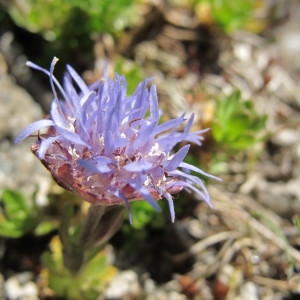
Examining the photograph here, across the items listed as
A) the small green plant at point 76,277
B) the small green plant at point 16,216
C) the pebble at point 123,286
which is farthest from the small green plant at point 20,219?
the pebble at point 123,286

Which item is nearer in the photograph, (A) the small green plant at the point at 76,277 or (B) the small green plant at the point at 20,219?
(A) the small green plant at the point at 76,277

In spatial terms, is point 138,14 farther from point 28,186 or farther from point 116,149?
point 116,149

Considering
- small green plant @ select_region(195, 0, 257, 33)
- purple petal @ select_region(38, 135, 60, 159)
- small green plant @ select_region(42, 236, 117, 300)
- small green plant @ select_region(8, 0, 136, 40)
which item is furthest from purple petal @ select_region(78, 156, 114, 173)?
small green plant @ select_region(195, 0, 257, 33)

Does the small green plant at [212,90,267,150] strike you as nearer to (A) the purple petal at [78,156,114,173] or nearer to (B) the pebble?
(B) the pebble

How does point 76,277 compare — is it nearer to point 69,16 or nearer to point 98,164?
point 98,164

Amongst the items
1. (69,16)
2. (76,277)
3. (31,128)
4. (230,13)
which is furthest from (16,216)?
(230,13)

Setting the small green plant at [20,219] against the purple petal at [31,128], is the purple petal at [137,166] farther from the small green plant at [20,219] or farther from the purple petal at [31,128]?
the small green plant at [20,219]

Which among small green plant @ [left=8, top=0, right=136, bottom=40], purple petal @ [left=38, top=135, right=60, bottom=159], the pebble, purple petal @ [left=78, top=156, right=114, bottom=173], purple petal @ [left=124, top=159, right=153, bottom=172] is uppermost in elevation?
purple petal @ [left=38, top=135, right=60, bottom=159]
